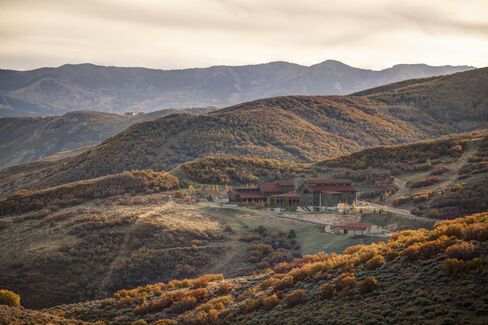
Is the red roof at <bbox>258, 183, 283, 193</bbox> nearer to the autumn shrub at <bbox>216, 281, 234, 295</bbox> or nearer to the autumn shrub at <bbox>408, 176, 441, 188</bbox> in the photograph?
the autumn shrub at <bbox>408, 176, 441, 188</bbox>

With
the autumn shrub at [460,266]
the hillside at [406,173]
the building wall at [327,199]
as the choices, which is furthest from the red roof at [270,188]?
the autumn shrub at [460,266]

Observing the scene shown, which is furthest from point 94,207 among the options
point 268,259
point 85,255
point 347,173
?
point 347,173

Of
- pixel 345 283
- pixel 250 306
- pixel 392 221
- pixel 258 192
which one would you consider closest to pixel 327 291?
pixel 345 283

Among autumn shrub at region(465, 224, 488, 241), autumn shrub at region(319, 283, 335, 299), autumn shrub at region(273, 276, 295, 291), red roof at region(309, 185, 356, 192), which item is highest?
autumn shrub at region(465, 224, 488, 241)

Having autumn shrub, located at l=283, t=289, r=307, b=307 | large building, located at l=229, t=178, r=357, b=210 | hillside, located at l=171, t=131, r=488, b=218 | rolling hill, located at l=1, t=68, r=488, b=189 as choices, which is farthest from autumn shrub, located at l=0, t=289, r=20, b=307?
rolling hill, located at l=1, t=68, r=488, b=189

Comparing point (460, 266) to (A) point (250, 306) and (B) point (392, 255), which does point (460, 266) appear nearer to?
(B) point (392, 255)

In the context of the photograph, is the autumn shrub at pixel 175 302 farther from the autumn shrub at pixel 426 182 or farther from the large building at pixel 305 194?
the autumn shrub at pixel 426 182
